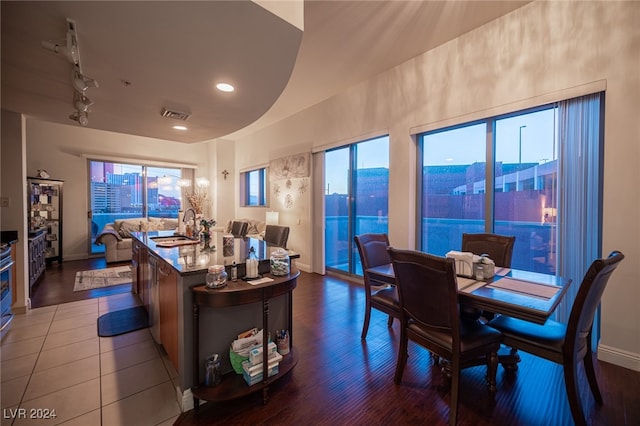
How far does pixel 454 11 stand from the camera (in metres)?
2.67

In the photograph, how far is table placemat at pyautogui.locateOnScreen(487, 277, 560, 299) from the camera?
1.68 metres

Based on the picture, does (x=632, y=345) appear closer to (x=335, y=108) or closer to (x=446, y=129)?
(x=446, y=129)

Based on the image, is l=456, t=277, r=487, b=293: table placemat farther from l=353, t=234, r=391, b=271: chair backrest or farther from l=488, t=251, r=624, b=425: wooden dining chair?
l=353, t=234, r=391, b=271: chair backrest

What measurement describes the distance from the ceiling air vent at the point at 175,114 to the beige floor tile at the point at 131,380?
241 cm

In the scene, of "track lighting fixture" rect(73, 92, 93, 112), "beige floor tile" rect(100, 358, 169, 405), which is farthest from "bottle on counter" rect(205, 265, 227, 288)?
"track lighting fixture" rect(73, 92, 93, 112)

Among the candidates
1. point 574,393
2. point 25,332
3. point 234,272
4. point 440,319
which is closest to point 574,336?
point 574,393

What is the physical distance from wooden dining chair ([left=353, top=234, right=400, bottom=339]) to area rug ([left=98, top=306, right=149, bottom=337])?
7.92ft

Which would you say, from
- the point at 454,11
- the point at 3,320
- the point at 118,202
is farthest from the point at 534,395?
the point at 118,202

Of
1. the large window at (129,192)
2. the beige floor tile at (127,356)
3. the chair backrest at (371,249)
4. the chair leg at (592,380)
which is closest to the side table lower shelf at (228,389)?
the beige floor tile at (127,356)

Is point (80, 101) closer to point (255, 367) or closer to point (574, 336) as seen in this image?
point (255, 367)

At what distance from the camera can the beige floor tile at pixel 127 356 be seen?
2.19m

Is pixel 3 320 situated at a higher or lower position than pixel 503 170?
lower

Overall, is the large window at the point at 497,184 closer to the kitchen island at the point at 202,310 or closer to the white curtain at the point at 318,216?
the white curtain at the point at 318,216

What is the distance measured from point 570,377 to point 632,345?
1.29 meters
